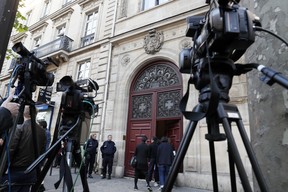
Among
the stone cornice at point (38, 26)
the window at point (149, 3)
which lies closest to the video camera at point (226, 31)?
the window at point (149, 3)

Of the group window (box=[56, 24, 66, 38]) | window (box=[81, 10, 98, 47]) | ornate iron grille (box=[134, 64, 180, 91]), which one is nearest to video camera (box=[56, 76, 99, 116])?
ornate iron grille (box=[134, 64, 180, 91])

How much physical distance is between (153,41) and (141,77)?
1758 mm

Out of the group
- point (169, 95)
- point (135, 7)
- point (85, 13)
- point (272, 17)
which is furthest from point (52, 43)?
point (272, 17)

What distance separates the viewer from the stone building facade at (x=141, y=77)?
6.89m

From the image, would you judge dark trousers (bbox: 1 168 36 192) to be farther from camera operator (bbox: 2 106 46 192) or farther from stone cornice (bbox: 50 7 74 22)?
stone cornice (bbox: 50 7 74 22)

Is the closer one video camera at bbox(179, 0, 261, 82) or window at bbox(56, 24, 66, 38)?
video camera at bbox(179, 0, 261, 82)

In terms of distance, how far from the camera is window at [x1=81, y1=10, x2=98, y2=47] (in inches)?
→ 489

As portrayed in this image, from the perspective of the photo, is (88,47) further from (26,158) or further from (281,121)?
(281,121)

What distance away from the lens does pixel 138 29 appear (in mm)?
9688

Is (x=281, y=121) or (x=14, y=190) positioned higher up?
(x=281, y=121)

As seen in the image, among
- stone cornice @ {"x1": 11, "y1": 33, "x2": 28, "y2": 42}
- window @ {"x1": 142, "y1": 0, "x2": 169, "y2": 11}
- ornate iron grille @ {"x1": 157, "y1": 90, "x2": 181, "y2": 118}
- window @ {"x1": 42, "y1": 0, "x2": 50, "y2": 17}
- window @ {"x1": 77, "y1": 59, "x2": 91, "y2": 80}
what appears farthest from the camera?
stone cornice @ {"x1": 11, "y1": 33, "x2": 28, "y2": 42}

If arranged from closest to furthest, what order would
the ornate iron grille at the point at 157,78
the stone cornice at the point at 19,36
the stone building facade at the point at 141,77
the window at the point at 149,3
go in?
the stone building facade at the point at 141,77
the ornate iron grille at the point at 157,78
the window at the point at 149,3
the stone cornice at the point at 19,36

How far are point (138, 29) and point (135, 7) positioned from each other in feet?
6.14

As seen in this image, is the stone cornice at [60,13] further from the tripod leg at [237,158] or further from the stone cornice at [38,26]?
the tripod leg at [237,158]
